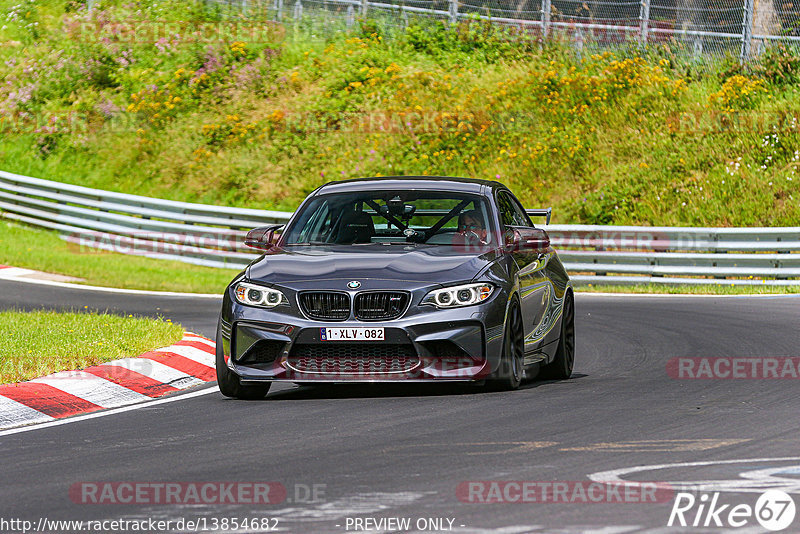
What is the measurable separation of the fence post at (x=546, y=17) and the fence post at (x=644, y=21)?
2.31m

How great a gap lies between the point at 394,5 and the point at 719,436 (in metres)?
28.8

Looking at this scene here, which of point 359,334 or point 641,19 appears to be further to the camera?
point 641,19

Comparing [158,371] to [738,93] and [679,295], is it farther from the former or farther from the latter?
[738,93]

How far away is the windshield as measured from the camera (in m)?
10.3

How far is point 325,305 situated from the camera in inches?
357

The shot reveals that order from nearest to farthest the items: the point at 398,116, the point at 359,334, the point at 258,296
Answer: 1. the point at 359,334
2. the point at 258,296
3. the point at 398,116

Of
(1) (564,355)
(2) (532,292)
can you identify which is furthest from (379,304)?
(1) (564,355)

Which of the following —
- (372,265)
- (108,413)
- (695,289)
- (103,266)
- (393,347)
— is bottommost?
(103,266)

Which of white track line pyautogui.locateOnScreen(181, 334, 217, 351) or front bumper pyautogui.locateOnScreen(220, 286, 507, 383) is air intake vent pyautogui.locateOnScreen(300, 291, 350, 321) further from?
white track line pyautogui.locateOnScreen(181, 334, 217, 351)

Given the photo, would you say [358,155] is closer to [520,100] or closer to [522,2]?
[520,100]

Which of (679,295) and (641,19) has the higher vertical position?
A: (641,19)

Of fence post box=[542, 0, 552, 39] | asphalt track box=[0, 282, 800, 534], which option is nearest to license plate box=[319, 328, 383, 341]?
asphalt track box=[0, 282, 800, 534]

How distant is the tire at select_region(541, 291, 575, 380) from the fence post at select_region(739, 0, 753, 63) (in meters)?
20.2

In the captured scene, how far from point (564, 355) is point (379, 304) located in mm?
2311
